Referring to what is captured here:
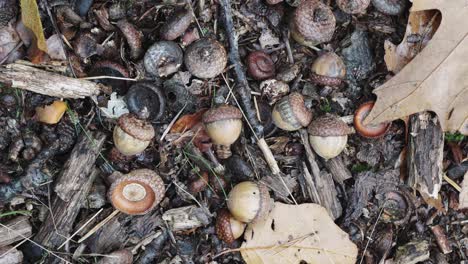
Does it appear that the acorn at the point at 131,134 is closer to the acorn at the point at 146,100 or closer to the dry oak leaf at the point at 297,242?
the acorn at the point at 146,100

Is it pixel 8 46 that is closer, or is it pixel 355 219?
pixel 8 46

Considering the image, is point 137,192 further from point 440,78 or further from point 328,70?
point 440,78

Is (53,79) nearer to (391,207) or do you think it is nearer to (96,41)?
(96,41)

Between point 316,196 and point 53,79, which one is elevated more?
point 53,79

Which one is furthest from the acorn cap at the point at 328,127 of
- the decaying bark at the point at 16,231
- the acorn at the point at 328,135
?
the decaying bark at the point at 16,231

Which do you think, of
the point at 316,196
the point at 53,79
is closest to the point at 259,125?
the point at 316,196

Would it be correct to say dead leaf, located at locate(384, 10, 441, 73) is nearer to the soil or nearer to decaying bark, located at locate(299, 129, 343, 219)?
the soil

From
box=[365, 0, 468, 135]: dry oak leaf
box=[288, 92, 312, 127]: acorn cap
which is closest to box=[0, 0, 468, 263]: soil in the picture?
box=[288, 92, 312, 127]: acorn cap

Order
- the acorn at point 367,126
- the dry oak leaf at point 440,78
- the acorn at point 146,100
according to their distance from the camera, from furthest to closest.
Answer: the acorn at point 367,126
the acorn at point 146,100
the dry oak leaf at point 440,78
